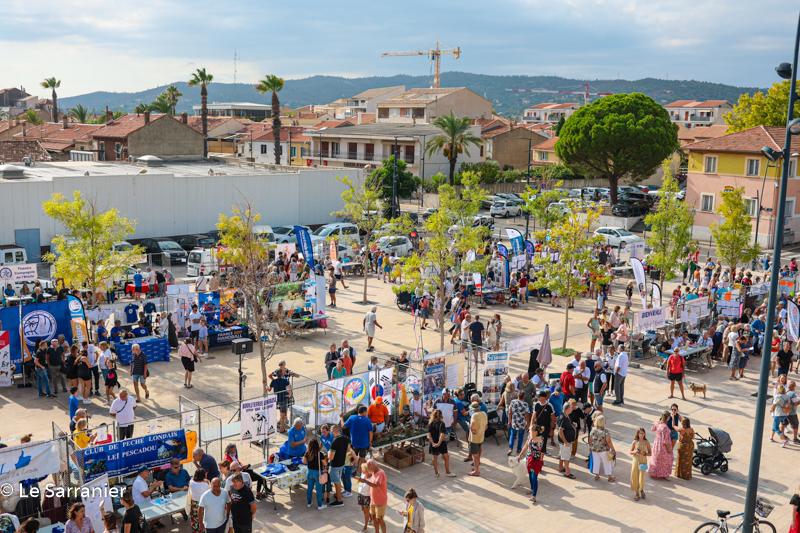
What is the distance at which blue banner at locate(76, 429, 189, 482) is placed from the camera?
12.4 m

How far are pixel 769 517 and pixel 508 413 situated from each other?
5.19 meters

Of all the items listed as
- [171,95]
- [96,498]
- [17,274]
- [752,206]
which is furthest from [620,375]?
[171,95]

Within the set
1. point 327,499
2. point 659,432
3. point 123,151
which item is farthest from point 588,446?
point 123,151

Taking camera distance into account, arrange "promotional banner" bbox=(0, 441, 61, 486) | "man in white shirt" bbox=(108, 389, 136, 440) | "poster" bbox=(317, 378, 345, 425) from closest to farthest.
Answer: "promotional banner" bbox=(0, 441, 61, 486) < "man in white shirt" bbox=(108, 389, 136, 440) < "poster" bbox=(317, 378, 345, 425)

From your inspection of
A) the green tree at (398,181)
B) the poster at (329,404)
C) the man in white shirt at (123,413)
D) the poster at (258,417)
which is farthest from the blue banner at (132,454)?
the green tree at (398,181)

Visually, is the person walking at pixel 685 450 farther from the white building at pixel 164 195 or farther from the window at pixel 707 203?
the window at pixel 707 203

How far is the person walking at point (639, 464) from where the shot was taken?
46.8ft

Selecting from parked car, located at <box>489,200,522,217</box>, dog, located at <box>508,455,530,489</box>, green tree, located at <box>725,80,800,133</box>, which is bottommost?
dog, located at <box>508,455,530,489</box>

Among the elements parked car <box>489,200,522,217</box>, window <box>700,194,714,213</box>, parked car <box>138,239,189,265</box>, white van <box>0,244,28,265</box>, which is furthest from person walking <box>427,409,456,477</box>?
parked car <box>489,200,522,217</box>

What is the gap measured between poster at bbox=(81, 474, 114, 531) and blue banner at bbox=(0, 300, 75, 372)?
8980 millimetres

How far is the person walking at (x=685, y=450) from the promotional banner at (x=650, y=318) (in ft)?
26.1

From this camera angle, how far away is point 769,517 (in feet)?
45.5

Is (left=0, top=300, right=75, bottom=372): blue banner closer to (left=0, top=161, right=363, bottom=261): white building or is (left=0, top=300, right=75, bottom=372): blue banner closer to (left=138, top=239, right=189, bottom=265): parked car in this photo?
(left=138, top=239, right=189, bottom=265): parked car

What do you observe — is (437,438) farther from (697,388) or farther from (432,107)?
(432,107)
